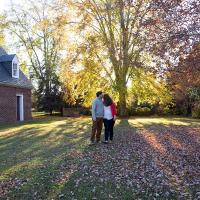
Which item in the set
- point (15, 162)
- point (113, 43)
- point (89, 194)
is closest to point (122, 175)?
point (89, 194)

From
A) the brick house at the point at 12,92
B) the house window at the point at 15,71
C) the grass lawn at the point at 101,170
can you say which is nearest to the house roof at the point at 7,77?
the brick house at the point at 12,92

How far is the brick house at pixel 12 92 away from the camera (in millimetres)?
29406

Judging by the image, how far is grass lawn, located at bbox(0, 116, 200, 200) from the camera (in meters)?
7.90

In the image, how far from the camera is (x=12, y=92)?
101 feet

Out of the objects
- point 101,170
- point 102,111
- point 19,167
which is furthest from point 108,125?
point 19,167

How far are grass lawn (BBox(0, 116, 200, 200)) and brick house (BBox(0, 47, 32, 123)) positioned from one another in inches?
588

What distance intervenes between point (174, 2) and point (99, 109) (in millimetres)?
4808

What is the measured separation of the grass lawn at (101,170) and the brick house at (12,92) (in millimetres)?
14936

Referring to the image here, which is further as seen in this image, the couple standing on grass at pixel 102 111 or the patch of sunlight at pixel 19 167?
the couple standing on grass at pixel 102 111

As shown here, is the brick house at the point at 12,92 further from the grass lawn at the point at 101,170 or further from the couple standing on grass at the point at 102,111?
the couple standing on grass at the point at 102,111

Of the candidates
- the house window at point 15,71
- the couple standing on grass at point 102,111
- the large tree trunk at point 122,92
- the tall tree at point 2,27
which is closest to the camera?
the couple standing on grass at point 102,111

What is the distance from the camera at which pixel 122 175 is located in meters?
9.20

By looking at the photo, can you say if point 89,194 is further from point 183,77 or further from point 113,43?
point 113,43

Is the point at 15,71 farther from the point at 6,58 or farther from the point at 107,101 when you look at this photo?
the point at 107,101
